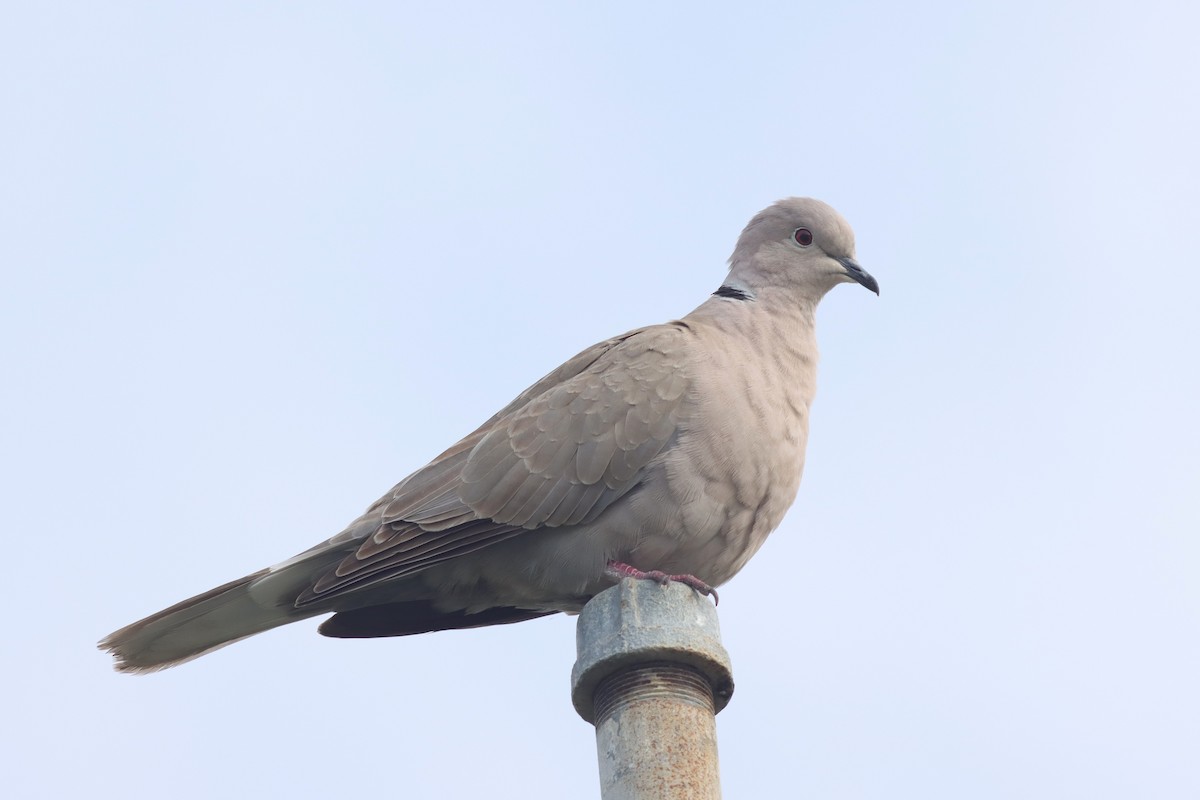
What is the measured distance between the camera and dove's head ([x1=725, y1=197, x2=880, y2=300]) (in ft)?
23.4

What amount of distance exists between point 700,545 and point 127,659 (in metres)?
2.30

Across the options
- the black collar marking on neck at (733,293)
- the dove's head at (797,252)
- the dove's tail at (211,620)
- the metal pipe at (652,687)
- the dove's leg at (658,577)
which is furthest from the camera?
the dove's head at (797,252)

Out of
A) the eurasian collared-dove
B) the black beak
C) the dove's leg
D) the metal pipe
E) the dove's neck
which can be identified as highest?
the black beak

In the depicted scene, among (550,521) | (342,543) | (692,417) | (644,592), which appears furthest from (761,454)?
(342,543)

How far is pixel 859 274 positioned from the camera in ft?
23.7

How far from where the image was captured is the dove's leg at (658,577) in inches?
197

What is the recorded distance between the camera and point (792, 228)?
732 cm

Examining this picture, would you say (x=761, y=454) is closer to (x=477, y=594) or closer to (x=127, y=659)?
(x=477, y=594)

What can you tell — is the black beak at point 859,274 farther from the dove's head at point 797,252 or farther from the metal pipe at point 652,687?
the metal pipe at point 652,687

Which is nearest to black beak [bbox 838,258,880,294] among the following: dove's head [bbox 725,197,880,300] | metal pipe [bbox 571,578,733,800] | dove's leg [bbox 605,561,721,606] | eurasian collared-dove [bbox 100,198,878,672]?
dove's head [bbox 725,197,880,300]

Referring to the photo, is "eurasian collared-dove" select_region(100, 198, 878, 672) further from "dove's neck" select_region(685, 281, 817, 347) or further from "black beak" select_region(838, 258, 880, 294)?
"black beak" select_region(838, 258, 880, 294)

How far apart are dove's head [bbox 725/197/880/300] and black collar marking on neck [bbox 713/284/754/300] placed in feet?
0.05

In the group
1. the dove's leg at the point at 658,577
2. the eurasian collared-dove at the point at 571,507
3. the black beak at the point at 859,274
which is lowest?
the dove's leg at the point at 658,577

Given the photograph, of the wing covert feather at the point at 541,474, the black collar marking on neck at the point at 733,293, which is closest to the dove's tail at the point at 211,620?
the wing covert feather at the point at 541,474
